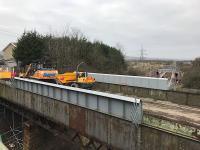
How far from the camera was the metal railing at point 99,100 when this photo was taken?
9701mm

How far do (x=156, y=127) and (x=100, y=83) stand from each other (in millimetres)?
13488

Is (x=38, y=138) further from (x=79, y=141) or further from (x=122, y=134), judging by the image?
(x=122, y=134)

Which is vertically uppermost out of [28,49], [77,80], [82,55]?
[28,49]

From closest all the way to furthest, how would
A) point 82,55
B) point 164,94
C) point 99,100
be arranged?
1. point 99,100
2. point 164,94
3. point 82,55

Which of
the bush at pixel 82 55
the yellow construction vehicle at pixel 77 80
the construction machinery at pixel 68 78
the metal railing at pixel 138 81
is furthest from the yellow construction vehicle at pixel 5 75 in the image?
the bush at pixel 82 55

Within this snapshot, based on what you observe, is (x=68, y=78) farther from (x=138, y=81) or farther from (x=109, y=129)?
(x=109, y=129)

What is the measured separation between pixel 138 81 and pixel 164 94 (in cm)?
267

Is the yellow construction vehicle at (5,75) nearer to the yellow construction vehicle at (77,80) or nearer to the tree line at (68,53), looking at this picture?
the yellow construction vehicle at (77,80)

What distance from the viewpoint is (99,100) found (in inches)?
456

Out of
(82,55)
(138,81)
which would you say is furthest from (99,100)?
(82,55)

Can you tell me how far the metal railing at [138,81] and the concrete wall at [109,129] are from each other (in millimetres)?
5641

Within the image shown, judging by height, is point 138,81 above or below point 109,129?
above

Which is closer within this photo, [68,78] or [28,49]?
[68,78]

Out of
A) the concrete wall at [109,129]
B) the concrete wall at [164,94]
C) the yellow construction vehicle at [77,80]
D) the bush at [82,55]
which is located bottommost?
the concrete wall at [109,129]
